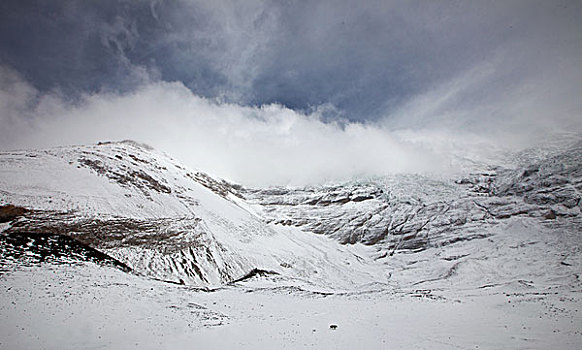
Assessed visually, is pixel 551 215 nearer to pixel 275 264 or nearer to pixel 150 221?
pixel 275 264

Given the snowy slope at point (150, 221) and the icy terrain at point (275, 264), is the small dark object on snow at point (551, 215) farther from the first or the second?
the snowy slope at point (150, 221)

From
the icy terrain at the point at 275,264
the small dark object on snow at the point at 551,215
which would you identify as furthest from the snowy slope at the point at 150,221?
the small dark object on snow at the point at 551,215

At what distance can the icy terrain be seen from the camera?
50.1ft

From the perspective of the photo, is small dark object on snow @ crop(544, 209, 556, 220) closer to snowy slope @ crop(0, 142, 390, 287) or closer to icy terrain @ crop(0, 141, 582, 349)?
icy terrain @ crop(0, 141, 582, 349)

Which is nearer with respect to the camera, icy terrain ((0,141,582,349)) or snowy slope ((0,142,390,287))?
icy terrain ((0,141,582,349))

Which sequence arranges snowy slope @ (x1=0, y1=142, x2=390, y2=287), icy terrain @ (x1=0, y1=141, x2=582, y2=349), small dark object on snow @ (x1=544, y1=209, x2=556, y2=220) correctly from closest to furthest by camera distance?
icy terrain @ (x1=0, y1=141, x2=582, y2=349), snowy slope @ (x1=0, y1=142, x2=390, y2=287), small dark object on snow @ (x1=544, y1=209, x2=556, y2=220)

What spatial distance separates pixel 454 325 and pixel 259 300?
18.0 m

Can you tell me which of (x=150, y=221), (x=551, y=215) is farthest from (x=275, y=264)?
(x=551, y=215)

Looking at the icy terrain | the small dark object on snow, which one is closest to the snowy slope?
the icy terrain

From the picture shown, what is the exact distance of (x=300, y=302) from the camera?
89.8 feet

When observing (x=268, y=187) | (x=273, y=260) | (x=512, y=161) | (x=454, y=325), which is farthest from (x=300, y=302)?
(x=512, y=161)

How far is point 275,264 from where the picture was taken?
2217 inches

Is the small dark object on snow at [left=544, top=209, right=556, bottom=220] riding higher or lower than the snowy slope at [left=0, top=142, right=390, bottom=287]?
higher

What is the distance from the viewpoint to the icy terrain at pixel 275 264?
50.1 feet
